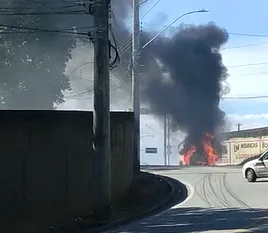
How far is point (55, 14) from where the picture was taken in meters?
34.1

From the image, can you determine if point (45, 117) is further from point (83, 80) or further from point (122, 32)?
point (83, 80)

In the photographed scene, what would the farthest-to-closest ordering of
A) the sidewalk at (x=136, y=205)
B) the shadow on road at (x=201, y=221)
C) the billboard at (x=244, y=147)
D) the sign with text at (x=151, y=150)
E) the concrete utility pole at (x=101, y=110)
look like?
the sign with text at (x=151, y=150)
the billboard at (x=244, y=147)
the concrete utility pole at (x=101, y=110)
the sidewalk at (x=136, y=205)
the shadow on road at (x=201, y=221)

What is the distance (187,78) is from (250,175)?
2967 cm

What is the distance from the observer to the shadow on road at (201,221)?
14.1 meters

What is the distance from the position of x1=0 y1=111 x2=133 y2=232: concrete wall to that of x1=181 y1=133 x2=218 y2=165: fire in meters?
44.9

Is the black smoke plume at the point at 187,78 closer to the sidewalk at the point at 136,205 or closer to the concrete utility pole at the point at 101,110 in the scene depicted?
the sidewalk at the point at 136,205

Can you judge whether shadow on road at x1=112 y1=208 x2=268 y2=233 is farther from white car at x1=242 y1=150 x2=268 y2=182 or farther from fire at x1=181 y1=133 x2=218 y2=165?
fire at x1=181 y1=133 x2=218 y2=165

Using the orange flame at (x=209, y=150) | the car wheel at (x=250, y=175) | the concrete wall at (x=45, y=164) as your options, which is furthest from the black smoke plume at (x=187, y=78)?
the concrete wall at (x=45, y=164)

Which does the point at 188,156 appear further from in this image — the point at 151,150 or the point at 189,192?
the point at 189,192

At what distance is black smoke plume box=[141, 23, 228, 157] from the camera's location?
55.6m

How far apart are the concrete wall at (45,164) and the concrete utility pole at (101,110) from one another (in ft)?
1.20

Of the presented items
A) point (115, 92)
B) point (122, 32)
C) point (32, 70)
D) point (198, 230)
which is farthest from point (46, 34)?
point (198, 230)

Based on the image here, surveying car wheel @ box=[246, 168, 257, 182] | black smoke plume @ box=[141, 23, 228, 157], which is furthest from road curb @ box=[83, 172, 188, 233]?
black smoke plume @ box=[141, 23, 228, 157]

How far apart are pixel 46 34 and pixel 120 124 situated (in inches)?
634
